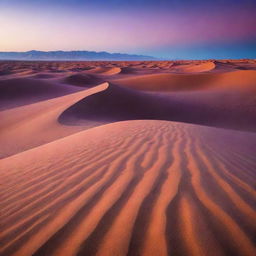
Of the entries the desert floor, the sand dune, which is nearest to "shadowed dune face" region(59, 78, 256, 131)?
the desert floor

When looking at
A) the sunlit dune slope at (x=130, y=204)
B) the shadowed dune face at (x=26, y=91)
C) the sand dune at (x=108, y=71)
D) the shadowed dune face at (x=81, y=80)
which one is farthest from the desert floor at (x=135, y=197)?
the sand dune at (x=108, y=71)

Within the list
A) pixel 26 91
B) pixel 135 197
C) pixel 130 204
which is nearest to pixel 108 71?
pixel 26 91

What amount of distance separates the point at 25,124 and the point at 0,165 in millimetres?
5171

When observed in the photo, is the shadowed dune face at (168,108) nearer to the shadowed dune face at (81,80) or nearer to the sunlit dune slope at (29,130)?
the sunlit dune slope at (29,130)

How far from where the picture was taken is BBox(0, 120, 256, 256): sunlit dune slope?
54.1 inches

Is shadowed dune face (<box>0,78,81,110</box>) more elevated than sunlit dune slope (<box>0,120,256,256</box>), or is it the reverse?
sunlit dune slope (<box>0,120,256,256</box>)

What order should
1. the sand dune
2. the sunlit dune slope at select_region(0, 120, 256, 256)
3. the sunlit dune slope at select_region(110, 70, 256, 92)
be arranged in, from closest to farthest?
1. the sunlit dune slope at select_region(0, 120, 256, 256)
2. the sunlit dune slope at select_region(110, 70, 256, 92)
3. the sand dune

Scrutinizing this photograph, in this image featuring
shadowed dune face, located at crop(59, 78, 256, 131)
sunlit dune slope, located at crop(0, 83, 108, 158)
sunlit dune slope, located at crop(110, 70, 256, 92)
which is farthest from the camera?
sunlit dune slope, located at crop(110, 70, 256, 92)

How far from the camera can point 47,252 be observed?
4.42 ft

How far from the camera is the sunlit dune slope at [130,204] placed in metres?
1.37

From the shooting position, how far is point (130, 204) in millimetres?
1766

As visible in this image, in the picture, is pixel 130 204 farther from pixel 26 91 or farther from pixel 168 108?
pixel 26 91

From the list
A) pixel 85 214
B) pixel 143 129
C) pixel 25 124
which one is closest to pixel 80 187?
pixel 85 214

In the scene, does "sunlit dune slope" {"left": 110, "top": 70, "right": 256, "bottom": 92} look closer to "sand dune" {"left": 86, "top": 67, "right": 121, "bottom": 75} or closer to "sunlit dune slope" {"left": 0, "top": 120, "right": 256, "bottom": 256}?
"sand dune" {"left": 86, "top": 67, "right": 121, "bottom": 75}
